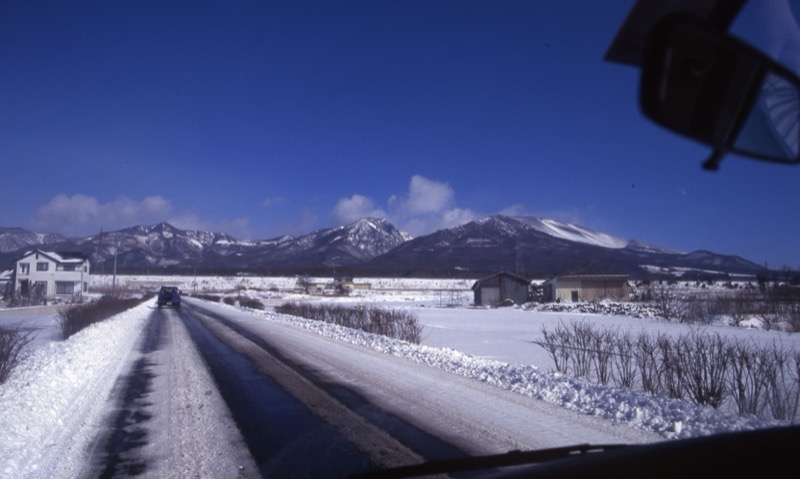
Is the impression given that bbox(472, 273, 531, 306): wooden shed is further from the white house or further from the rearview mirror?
the rearview mirror

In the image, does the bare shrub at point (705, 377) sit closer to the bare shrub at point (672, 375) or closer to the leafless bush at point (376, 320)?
the bare shrub at point (672, 375)

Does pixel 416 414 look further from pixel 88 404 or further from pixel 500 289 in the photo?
pixel 500 289

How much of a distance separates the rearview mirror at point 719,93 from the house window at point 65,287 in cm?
10192

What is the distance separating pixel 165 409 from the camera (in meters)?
9.99

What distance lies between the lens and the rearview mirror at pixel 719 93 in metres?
2.79

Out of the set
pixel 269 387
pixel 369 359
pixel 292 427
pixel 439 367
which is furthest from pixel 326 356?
pixel 292 427

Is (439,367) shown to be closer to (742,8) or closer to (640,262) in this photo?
(742,8)

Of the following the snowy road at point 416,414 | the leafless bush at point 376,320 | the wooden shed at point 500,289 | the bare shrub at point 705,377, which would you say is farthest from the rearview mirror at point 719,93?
Answer: the wooden shed at point 500,289

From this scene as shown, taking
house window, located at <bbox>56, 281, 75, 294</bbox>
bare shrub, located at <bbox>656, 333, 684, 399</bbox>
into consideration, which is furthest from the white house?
bare shrub, located at <bbox>656, 333, 684, 399</bbox>

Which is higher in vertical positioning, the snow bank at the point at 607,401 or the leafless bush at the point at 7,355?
the leafless bush at the point at 7,355

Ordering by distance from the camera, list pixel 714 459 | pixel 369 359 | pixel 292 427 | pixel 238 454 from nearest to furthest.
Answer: pixel 714 459 → pixel 238 454 → pixel 292 427 → pixel 369 359

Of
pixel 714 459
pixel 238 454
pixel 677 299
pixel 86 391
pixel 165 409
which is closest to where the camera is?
pixel 714 459

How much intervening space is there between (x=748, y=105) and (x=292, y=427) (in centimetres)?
739

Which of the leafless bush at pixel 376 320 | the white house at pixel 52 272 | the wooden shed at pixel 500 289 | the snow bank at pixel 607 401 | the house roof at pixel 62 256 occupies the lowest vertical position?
the snow bank at pixel 607 401
